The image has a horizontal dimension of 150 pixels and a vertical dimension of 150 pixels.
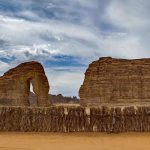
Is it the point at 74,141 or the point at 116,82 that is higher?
the point at 116,82

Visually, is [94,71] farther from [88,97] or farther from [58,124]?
[58,124]

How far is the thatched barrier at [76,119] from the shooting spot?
29.7 feet

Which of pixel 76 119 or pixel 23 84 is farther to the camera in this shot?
pixel 23 84

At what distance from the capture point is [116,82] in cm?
3984

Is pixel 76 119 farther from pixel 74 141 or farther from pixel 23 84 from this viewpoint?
pixel 23 84

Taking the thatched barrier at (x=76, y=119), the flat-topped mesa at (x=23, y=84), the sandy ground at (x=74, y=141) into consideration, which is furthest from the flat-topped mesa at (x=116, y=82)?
the sandy ground at (x=74, y=141)

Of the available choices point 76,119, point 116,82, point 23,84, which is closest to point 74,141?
point 76,119

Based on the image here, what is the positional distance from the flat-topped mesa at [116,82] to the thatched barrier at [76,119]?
93.4 ft

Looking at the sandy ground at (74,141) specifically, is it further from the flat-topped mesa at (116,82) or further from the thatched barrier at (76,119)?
the flat-topped mesa at (116,82)

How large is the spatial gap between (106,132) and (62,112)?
121 centimetres

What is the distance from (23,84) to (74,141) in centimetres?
2974

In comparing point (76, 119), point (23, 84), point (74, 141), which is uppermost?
point (23, 84)

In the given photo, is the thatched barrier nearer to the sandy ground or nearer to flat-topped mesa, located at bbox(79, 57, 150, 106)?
the sandy ground

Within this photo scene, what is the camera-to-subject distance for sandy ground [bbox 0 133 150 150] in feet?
23.8
